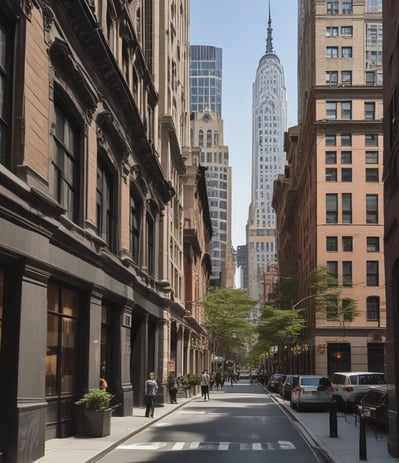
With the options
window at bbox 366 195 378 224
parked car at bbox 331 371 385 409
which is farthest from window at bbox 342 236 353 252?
parked car at bbox 331 371 385 409

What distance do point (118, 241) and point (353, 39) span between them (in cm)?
6144

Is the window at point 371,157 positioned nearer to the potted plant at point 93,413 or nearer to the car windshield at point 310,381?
the car windshield at point 310,381

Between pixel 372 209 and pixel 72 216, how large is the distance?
58.7 metres

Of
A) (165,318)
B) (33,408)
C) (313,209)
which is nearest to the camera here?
(33,408)

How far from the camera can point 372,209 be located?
3093 inches

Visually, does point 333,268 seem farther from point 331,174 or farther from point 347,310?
point 331,174

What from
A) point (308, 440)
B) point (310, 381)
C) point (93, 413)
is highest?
point (310, 381)

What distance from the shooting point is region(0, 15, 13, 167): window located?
16.9 metres

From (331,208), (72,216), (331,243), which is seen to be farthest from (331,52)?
(72,216)

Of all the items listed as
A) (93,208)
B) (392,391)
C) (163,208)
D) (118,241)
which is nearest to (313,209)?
(163,208)

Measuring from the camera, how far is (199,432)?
25.6 meters

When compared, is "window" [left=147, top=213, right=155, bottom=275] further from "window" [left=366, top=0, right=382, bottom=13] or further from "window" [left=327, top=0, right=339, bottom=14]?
"window" [left=366, top=0, right=382, bottom=13]

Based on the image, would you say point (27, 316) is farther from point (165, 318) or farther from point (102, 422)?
point (165, 318)

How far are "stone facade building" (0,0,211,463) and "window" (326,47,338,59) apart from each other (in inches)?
1776
